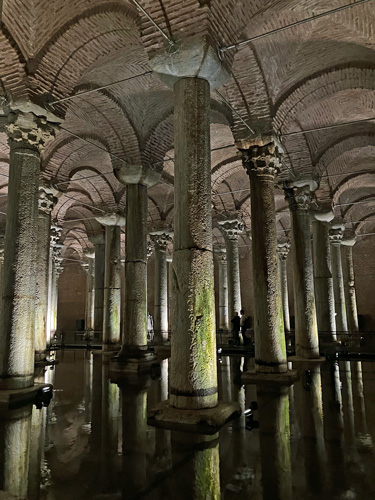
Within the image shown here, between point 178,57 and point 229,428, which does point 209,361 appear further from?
point 178,57

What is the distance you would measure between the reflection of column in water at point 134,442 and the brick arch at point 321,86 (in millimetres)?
6209

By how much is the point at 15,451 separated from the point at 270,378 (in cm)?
488

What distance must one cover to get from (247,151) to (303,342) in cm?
527

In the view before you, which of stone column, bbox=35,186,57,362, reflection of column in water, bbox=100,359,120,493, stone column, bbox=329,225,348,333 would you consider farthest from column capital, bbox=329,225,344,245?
reflection of column in water, bbox=100,359,120,493

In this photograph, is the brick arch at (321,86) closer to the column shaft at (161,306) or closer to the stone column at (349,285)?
the column shaft at (161,306)

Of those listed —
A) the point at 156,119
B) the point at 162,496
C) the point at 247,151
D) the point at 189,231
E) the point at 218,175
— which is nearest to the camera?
the point at 162,496

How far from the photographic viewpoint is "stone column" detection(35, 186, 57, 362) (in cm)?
1054


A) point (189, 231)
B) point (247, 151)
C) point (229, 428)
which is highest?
point (247, 151)

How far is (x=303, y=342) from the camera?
34.6 feet

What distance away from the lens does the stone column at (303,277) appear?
10.5 meters

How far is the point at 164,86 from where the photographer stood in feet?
31.2

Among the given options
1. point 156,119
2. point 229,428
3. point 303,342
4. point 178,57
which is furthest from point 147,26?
point 303,342

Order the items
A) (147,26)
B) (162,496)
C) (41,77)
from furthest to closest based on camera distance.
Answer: (41,77), (147,26), (162,496)

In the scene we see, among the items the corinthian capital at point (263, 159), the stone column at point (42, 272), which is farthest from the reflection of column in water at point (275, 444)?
the stone column at point (42, 272)
